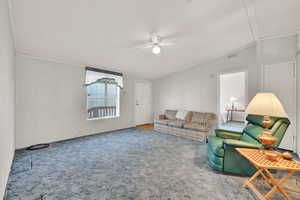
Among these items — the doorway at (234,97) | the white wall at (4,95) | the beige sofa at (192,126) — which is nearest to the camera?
the white wall at (4,95)

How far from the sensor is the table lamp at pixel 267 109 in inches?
69.4

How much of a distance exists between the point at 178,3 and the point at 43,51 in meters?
3.04

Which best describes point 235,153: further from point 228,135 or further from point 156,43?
point 156,43

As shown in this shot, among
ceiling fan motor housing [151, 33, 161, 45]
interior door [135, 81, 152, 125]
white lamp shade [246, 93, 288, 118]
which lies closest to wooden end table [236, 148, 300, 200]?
white lamp shade [246, 93, 288, 118]

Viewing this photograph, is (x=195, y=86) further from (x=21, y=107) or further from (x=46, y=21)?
(x=21, y=107)

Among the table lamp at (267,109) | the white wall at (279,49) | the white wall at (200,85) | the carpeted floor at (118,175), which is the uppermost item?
the white wall at (279,49)

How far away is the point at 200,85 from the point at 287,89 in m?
2.24

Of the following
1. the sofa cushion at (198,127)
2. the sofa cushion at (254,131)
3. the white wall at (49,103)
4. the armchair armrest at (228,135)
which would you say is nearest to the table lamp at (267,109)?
the sofa cushion at (254,131)

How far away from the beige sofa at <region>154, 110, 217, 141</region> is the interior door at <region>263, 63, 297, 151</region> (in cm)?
167

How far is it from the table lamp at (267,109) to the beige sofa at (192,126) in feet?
7.11

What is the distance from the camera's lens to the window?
14.3 ft

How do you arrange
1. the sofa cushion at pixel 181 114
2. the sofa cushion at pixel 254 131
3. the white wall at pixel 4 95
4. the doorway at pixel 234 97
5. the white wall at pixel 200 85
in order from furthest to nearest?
the doorway at pixel 234 97 → the sofa cushion at pixel 181 114 → the white wall at pixel 200 85 → the sofa cushion at pixel 254 131 → the white wall at pixel 4 95

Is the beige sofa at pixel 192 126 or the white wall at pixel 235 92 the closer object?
the beige sofa at pixel 192 126

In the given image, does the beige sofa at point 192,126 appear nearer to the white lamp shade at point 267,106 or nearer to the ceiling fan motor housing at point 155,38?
the white lamp shade at point 267,106
